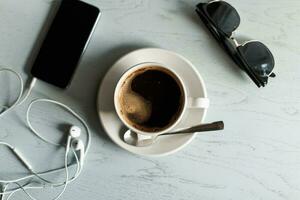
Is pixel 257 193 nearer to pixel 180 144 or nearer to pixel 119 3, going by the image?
pixel 180 144

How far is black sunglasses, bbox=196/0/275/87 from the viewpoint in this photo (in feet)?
2.88

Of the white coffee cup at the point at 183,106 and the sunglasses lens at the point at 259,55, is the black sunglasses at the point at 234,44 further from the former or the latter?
the white coffee cup at the point at 183,106

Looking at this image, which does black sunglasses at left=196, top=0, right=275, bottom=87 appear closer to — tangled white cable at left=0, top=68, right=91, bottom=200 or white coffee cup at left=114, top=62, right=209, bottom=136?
white coffee cup at left=114, top=62, right=209, bottom=136

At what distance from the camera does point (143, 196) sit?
896 millimetres

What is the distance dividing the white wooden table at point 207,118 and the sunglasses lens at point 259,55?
0.02 m

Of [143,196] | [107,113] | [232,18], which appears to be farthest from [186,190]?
[232,18]

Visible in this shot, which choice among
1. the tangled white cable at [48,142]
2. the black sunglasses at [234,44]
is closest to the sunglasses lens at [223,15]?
the black sunglasses at [234,44]

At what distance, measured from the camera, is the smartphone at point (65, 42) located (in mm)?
875

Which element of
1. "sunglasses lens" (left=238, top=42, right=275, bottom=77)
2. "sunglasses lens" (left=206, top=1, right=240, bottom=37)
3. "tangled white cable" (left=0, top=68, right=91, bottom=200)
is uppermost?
"sunglasses lens" (left=206, top=1, right=240, bottom=37)

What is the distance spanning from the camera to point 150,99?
0.87m

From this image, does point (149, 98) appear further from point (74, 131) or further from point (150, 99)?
point (74, 131)

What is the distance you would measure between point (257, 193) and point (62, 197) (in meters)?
0.34

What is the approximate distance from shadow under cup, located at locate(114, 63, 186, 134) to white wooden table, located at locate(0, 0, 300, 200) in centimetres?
5

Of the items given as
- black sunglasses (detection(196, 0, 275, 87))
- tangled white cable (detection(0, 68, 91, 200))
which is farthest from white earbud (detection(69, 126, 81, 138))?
black sunglasses (detection(196, 0, 275, 87))
